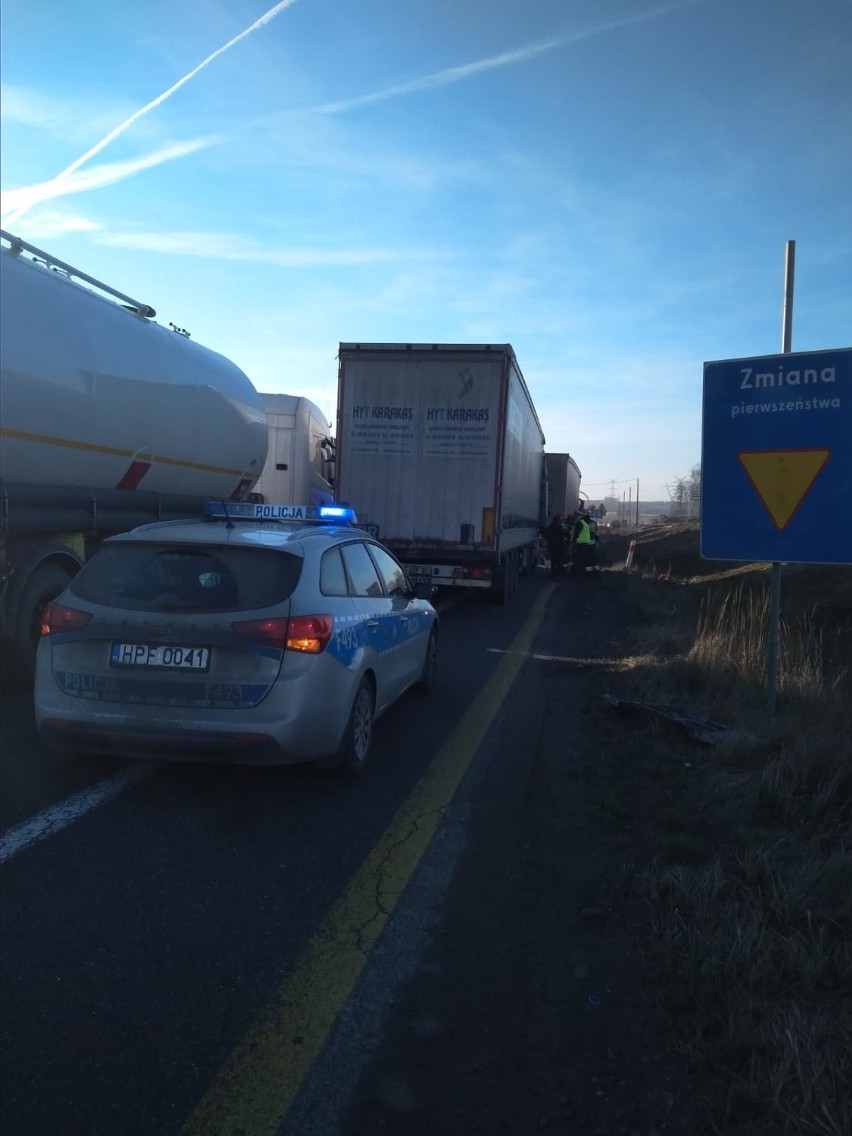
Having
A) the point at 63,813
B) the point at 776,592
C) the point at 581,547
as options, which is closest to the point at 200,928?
the point at 63,813

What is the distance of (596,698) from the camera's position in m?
7.84

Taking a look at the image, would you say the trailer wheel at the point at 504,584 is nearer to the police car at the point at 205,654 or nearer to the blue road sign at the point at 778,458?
the blue road sign at the point at 778,458

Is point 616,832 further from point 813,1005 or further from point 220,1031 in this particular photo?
point 220,1031

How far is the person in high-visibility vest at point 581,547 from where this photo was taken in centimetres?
2422

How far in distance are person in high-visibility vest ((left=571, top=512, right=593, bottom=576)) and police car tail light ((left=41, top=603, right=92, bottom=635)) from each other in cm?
2016

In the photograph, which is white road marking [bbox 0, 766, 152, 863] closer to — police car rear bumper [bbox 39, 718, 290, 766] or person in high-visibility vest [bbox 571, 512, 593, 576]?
police car rear bumper [bbox 39, 718, 290, 766]

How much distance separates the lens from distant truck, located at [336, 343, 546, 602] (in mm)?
13664

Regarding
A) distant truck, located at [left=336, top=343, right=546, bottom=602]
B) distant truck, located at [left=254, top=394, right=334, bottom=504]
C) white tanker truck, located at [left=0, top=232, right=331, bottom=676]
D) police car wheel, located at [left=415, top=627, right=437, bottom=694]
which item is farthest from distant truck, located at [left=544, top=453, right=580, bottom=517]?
police car wheel, located at [left=415, top=627, right=437, bottom=694]

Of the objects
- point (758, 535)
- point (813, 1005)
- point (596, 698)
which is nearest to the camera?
point (813, 1005)

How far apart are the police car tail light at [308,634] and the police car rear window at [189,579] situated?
0.17m

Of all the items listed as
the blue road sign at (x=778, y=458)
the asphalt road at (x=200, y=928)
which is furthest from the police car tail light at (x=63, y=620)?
the blue road sign at (x=778, y=458)

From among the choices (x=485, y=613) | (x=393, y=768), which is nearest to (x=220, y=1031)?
(x=393, y=768)

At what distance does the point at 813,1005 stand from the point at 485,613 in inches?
470

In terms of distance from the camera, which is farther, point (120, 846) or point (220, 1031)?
point (120, 846)
